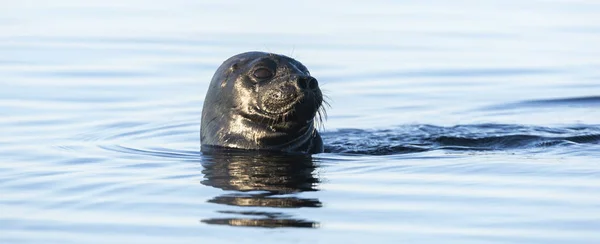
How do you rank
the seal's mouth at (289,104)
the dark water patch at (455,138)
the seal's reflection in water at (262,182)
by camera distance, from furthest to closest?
the dark water patch at (455,138)
the seal's mouth at (289,104)
the seal's reflection in water at (262,182)

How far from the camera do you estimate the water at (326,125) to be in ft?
28.1

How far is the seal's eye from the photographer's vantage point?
1156cm

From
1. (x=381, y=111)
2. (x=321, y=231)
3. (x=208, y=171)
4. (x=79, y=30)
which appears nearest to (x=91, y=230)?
(x=321, y=231)

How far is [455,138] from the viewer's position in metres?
13.0

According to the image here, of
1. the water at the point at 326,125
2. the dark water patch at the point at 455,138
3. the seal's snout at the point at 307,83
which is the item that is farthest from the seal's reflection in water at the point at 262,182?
the dark water patch at the point at 455,138

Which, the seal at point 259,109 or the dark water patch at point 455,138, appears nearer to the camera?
the seal at point 259,109

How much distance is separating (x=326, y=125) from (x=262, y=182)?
430cm

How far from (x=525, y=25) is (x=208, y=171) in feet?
39.7

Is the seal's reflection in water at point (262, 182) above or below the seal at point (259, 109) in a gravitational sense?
below

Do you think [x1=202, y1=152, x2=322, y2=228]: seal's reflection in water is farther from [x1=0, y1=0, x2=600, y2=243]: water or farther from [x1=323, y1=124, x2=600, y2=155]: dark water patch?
[x1=323, y1=124, x2=600, y2=155]: dark water patch

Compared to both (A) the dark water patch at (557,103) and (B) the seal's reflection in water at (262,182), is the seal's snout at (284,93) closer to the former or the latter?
(B) the seal's reflection in water at (262,182)

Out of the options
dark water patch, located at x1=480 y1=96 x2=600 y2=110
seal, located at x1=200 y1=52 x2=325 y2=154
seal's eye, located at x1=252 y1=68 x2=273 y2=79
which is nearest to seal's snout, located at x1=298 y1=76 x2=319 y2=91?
seal, located at x1=200 y1=52 x2=325 y2=154

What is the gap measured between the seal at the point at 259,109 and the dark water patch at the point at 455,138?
62 centimetres

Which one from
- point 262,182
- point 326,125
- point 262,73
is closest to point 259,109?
point 262,73
